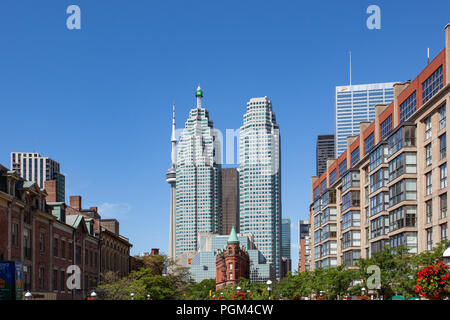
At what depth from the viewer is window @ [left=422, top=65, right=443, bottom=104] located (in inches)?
2419

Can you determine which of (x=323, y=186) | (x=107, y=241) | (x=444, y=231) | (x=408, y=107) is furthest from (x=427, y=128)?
(x=323, y=186)

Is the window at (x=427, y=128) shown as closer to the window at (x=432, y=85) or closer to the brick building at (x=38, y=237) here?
the window at (x=432, y=85)

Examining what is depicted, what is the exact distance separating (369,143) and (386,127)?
917 cm

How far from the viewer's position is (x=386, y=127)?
8031 centimetres

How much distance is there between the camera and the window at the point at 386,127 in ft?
258

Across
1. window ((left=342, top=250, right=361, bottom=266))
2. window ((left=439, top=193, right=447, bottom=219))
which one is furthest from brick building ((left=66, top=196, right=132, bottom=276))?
window ((left=439, top=193, right=447, bottom=219))

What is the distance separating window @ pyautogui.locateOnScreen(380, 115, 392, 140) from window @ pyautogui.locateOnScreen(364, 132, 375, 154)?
4.75 metres

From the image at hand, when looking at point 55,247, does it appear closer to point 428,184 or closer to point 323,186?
point 428,184
